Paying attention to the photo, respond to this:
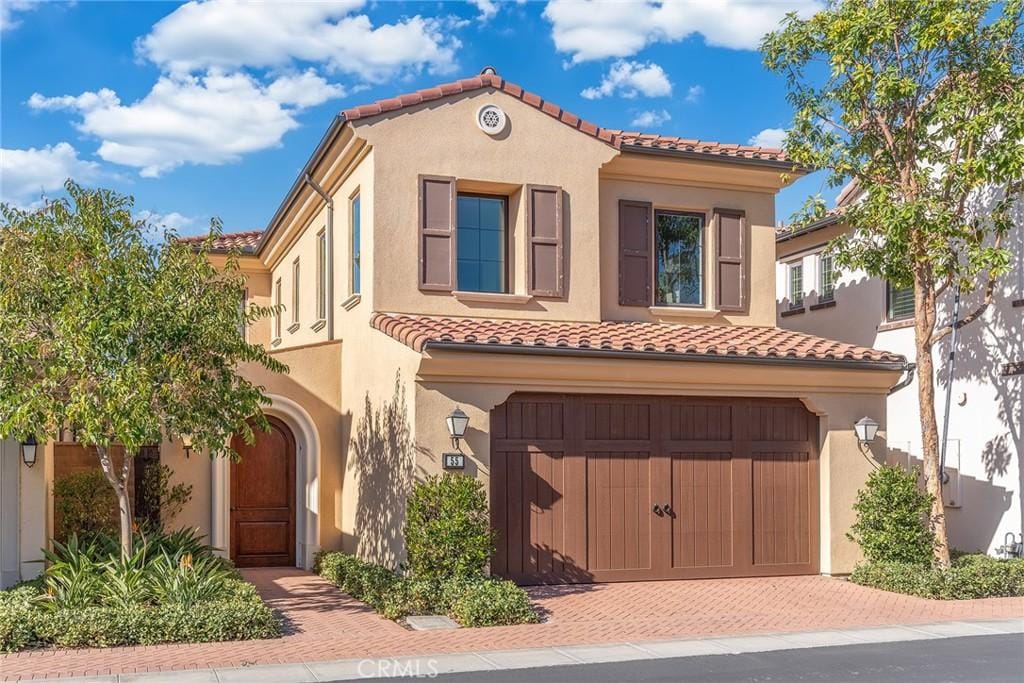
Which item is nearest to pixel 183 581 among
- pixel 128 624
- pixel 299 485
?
pixel 128 624

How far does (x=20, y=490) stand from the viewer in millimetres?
12734

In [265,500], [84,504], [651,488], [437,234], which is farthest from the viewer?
[265,500]

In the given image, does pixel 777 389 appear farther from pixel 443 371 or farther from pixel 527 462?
pixel 443 371

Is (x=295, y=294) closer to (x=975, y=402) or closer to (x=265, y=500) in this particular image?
(x=265, y=500)

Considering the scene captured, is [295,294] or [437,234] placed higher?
[437,234]

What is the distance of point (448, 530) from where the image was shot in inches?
490

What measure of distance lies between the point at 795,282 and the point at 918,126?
27.8ft

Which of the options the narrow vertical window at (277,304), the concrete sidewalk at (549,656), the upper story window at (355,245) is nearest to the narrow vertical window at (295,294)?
the narrow vertical window at (277,304)

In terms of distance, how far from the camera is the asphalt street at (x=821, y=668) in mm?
9031

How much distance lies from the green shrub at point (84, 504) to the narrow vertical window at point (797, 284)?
14.8 metres

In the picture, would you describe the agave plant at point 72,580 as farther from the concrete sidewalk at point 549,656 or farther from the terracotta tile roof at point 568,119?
the terracotta tile roof at point 568,119

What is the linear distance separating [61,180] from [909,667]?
408 inches

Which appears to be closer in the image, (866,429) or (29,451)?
(29,451)

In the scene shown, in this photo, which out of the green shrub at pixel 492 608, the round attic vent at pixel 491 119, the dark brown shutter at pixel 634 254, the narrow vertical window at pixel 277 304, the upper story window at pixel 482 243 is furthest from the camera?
the narrow vertical window at pixel 277 304
